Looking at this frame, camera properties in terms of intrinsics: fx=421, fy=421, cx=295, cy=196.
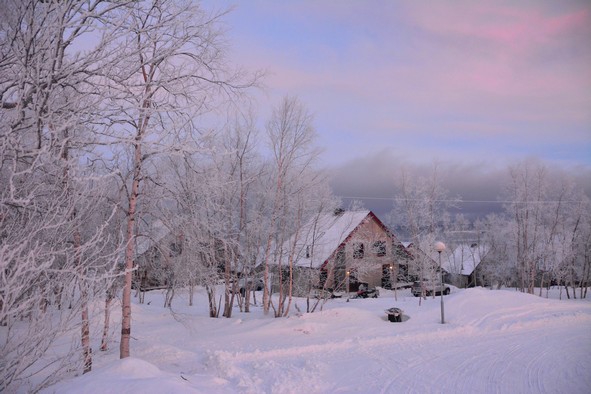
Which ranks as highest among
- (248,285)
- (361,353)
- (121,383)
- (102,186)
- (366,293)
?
(102,186)

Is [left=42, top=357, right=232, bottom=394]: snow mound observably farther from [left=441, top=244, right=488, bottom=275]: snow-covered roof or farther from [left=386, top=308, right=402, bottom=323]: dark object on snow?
[left=441, top=244, right=488, bottom=275]: snow-covered roof

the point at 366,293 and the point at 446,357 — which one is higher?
the point at 446,357

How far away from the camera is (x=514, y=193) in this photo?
37.2 m

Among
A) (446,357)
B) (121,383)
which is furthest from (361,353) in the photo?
(121,383)

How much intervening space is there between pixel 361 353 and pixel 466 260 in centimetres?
4902

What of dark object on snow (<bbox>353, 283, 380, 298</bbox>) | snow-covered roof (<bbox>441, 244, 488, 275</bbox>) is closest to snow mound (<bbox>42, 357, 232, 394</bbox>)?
dark object on snow (<bbox>353, 283, 380, 298</bbox>)

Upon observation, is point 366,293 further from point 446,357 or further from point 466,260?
point 466,260

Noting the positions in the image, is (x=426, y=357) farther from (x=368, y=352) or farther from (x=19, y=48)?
(x=19, y=48)

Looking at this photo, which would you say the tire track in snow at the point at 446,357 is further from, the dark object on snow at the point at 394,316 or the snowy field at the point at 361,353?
the dark object on snow at the point at 394,316

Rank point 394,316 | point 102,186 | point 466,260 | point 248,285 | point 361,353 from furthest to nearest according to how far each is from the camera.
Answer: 1. point 466,260
2. point 248,285
3. point 394,316
4. point 361,353
5. point 102,186

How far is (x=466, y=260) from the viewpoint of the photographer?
189 feet

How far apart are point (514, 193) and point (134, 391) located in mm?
38685

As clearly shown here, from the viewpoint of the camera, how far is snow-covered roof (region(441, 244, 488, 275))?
54.2m

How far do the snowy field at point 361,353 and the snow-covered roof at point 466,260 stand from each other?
107ft
